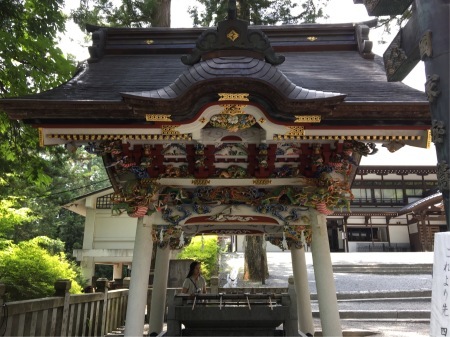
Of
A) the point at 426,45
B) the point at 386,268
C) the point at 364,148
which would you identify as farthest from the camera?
the point at 386,268

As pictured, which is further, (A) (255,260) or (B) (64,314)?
(A) (255,260)

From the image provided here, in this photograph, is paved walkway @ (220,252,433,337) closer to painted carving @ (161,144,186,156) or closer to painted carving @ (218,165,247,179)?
painted carving @ (218,165,247,179)

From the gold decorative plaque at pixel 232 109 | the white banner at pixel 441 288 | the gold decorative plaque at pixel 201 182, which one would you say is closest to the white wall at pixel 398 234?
the gold decorative plaque at pixel 201 182

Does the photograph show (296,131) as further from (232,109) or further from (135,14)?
(135,14)

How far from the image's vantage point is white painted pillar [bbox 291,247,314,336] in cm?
695

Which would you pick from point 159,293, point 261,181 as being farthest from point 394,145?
point 159,293

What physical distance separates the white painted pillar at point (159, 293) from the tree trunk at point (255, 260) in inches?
368

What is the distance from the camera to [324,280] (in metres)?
5.40

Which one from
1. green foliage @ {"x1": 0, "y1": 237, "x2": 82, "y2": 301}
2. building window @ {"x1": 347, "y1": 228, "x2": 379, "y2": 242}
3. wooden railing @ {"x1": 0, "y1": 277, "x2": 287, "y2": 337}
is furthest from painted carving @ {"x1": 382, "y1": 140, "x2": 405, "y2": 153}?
building window @ {"x1": 347, "y1": 228, "x2": 379, "y2": 242}

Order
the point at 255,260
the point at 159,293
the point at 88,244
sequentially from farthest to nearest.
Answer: the point at 88,244 < the point at 255,260 < the point at 159,293

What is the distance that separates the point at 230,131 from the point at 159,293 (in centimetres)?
359

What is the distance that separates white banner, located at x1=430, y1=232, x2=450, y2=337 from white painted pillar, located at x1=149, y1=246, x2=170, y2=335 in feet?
17.8

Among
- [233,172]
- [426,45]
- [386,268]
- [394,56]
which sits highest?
[394,56]

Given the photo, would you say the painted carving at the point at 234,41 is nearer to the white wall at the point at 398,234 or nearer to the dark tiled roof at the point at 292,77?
the dark tiled roof at the point at 292,77
